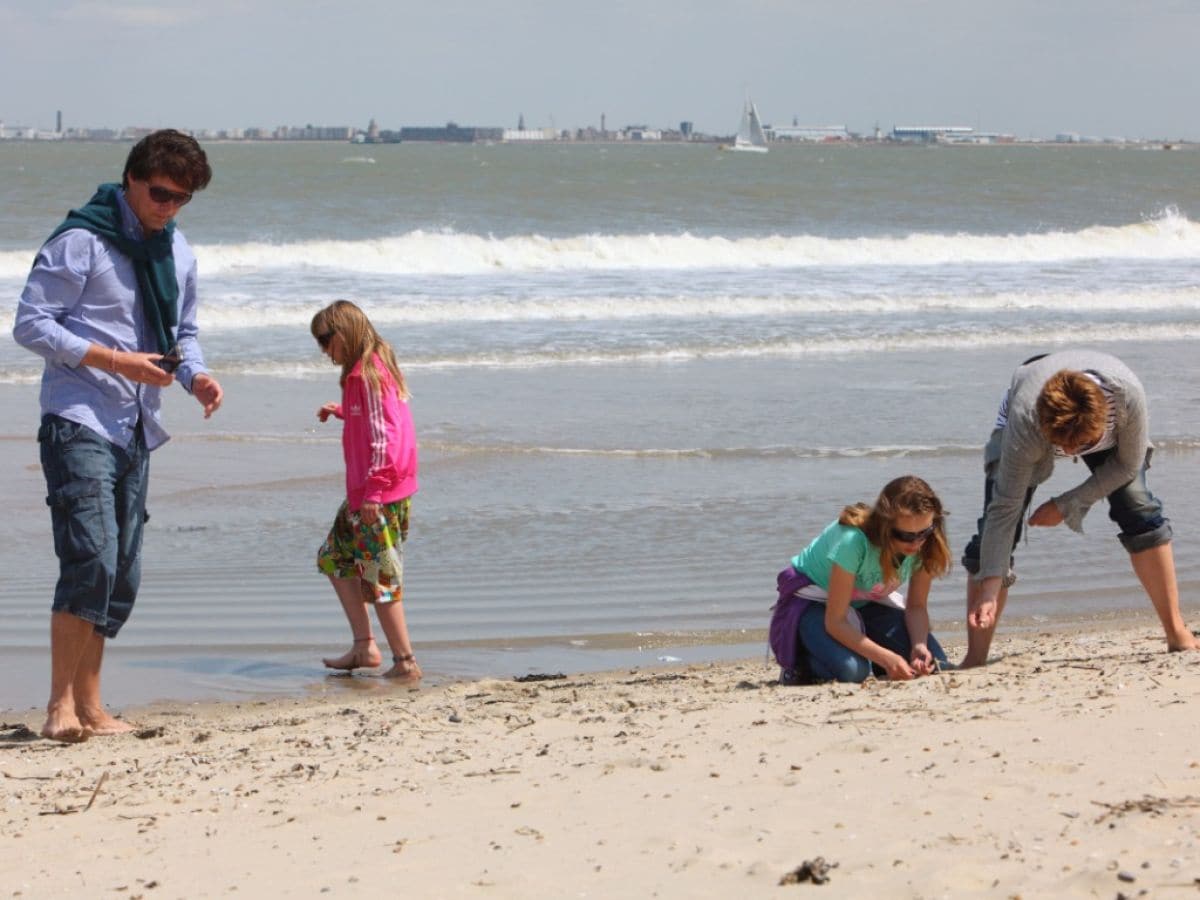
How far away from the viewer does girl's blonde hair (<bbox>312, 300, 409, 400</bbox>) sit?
5.92 meters

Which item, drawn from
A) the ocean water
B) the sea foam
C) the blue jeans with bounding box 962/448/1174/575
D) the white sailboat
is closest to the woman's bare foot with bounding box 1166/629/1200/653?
the blue jeans with bounding box 962/448/1174/575

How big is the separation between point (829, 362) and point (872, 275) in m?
12.4

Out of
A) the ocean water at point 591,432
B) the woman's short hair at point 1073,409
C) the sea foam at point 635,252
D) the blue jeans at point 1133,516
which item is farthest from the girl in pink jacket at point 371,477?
the sea foam at point 635,252

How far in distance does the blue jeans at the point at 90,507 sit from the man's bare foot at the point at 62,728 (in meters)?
0.28

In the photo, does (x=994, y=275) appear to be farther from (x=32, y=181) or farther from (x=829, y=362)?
(x=32, y=181)

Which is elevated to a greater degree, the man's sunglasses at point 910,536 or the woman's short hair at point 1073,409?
the woman's short hair at point 1073,409

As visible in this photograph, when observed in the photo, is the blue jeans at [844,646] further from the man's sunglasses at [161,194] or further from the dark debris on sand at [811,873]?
the man's sunglasses at [161,194]

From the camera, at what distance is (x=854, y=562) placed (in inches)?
205

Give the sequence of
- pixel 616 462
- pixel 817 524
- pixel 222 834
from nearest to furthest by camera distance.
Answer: pixel 222 834 < pixel 817 524 < pixel 616 462

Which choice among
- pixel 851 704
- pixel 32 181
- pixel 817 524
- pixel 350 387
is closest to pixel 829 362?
pixel 817 524

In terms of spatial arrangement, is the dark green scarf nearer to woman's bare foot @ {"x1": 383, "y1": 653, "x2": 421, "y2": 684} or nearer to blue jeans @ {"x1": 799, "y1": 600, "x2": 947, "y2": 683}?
woman's bare foot @ {"x1": 383, "y1": 653, "x2": 421, "y2": 684}

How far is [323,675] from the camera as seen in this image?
596 cm

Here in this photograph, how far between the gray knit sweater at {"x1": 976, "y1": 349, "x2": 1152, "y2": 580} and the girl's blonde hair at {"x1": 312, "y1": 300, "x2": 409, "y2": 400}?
2.20 metres

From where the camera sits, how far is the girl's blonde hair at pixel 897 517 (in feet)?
16.5
